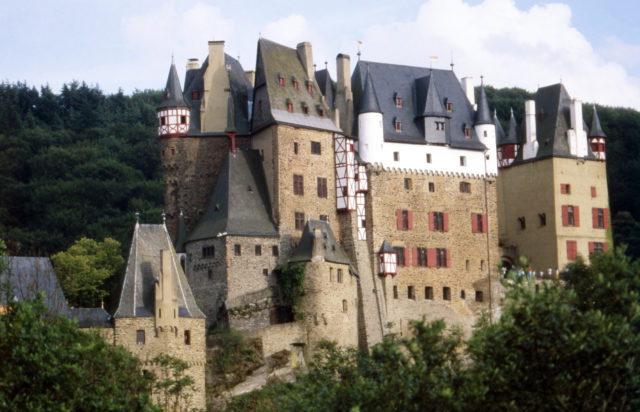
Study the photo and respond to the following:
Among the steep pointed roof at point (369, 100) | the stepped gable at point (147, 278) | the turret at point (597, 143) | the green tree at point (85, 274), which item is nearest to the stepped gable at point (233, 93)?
the steep pointed roof at point (369, 100)

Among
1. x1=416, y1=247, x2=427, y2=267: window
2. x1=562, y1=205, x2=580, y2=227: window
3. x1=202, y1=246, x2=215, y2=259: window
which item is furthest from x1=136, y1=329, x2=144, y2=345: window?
x1=562, y1=205, x2=580, y2=227: window

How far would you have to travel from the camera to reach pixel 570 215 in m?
78.4

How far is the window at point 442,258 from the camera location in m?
75.2

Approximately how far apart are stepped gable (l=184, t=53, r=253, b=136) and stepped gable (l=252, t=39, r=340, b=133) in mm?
938

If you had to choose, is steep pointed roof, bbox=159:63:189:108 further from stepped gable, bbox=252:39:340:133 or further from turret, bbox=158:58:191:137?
stepped gable, bbox=252:39:340:133

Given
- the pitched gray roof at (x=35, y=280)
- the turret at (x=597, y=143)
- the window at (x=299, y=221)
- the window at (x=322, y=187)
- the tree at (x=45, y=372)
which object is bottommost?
the tree at (x=45, y=372)

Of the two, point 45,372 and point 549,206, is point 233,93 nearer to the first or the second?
point 549,206

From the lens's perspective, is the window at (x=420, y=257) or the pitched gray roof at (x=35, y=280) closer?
the pitched gray roof at (x=35, y=280)

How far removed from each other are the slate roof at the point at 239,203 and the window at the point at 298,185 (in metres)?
1.46

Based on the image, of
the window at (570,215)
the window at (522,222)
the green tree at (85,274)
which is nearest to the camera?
the green tree at (85,274)

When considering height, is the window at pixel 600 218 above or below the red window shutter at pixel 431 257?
above

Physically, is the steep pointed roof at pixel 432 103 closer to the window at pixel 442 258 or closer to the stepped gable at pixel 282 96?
the stepped gable at pixel 282 96

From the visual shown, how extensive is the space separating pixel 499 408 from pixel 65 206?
56.8 metres

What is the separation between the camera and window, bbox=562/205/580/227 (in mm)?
78125
